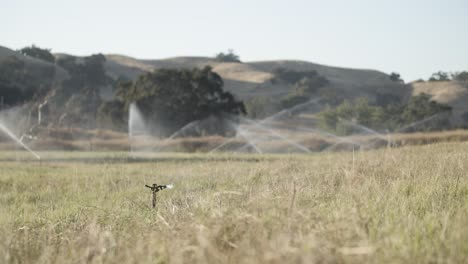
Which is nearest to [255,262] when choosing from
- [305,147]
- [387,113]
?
[305,147]

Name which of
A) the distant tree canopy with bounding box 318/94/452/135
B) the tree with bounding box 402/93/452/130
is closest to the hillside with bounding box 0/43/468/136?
the tree with bounding box 402/93/452/130

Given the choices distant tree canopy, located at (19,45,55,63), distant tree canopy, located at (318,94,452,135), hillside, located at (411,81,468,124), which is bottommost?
distant tree canopy, located at (318,94,452,135)

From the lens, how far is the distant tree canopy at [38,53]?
11750 cm

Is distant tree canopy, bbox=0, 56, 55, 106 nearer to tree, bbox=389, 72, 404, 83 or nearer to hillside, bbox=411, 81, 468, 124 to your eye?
hillside, bbox=411, 81, 468, 124

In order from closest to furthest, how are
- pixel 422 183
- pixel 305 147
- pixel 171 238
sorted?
pixel 171 238, pixel 422 183, pixel 305 147

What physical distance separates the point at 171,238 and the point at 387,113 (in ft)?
230

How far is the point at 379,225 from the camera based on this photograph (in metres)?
4.04

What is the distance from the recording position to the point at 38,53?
119 meters

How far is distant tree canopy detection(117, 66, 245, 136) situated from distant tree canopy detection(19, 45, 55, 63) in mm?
68911

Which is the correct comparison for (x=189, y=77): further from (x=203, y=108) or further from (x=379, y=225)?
(x=379, y=225)

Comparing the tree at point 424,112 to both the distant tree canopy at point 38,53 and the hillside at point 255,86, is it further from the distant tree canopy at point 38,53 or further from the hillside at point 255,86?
the distant tree canopy at point 38,53

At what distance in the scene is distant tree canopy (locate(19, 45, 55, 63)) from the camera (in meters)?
118

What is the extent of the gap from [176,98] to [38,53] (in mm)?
76763

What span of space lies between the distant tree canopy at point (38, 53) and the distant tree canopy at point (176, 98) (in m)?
68.9
